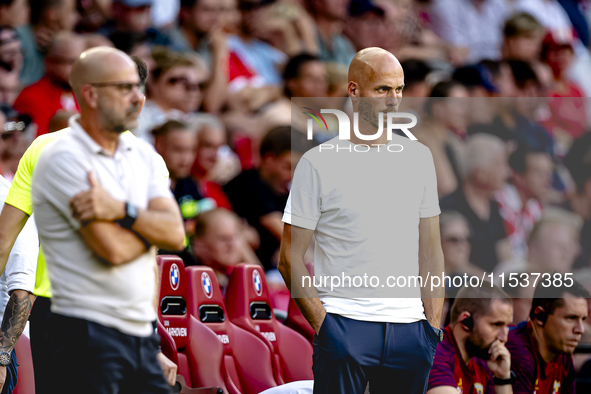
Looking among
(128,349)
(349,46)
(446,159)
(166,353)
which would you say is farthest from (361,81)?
(349,46)

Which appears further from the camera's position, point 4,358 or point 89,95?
point 4,358

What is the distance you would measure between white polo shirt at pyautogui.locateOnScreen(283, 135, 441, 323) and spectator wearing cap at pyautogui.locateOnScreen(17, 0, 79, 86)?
13.8 feet

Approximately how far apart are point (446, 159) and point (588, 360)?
2550mm

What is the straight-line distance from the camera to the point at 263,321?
5219 mm

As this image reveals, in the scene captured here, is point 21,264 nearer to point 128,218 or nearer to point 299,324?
point 128,218

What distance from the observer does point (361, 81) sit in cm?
325

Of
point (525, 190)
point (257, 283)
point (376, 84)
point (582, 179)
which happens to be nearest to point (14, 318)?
point (376, 84)

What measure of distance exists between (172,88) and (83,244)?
470 centimetres

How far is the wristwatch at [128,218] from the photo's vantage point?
7.94 feet

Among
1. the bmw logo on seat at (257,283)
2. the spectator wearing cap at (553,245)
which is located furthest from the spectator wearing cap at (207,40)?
the spectator wearing cap at (553,245)

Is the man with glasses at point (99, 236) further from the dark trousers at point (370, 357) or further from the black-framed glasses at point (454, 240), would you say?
the black-framed glasses at point (454, 240)

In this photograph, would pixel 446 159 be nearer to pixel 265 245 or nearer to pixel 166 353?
pixel 265 245

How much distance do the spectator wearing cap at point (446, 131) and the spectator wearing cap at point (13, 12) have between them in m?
3.52

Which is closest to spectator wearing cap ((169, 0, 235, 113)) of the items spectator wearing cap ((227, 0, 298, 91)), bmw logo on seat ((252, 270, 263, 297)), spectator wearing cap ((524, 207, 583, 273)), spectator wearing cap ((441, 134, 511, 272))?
spectator wearing cap ((227, 0, 298, 91))
